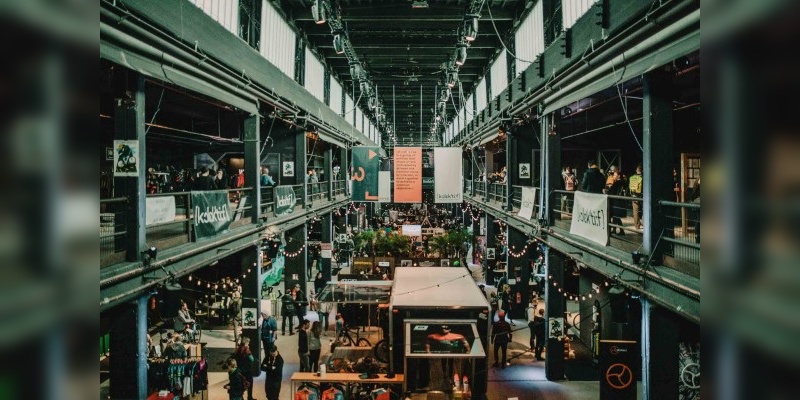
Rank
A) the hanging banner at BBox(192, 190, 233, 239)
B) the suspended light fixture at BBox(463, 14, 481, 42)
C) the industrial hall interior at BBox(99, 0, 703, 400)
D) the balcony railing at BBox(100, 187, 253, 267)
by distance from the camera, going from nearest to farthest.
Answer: the balcony railing at BBox(100, 187, 253, 267) → the industrial hall interior at BBox(99, 0, 703, 400) → the hanging banner at BBox(192, 190, 233, 239) → the suspended light fixture at BBox(463, 14, 481, 42)

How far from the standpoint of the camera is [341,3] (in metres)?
17.8

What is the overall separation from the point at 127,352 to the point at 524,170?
45.5ft

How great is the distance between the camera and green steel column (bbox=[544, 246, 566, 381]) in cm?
1319

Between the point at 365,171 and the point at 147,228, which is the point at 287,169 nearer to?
the point at 365,171

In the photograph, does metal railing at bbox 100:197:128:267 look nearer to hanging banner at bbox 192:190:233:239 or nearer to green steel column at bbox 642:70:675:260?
hanging banner at bbox 192:190:233:239

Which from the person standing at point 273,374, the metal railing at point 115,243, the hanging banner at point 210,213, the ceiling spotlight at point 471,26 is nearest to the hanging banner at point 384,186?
the ceiling spotlight at point 471,26

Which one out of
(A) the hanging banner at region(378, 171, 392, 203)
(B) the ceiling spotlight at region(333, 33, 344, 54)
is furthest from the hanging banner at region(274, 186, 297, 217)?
(B) the ceiling spotlight at region(333, 33, 344, 54)

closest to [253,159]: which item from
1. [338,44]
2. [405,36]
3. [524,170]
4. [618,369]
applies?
[338,44]

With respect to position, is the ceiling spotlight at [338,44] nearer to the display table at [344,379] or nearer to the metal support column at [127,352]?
the display table at [344,379]

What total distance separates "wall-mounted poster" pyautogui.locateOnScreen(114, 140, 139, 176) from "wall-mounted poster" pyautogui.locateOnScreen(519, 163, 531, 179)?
13.2 meters

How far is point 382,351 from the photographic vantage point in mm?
12211
